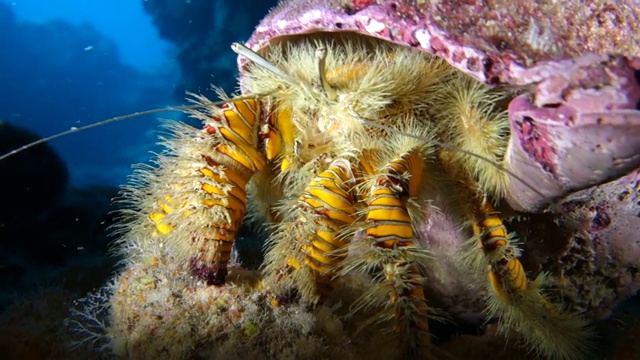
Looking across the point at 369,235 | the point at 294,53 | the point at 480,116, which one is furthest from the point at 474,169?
the point at 294,53

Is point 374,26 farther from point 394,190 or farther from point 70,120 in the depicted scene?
point 70,120

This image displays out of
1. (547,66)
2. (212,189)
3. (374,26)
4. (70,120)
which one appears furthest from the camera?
(70,120)

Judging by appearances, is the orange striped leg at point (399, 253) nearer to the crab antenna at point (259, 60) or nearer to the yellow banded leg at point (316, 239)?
the yellow banded leg at point (316, 239)

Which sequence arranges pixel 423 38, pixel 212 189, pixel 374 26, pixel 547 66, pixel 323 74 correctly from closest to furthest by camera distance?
pixel 547 66 < pixel 423 38 < pixel 374 26 < pixel 323 74 < pixel 212 189

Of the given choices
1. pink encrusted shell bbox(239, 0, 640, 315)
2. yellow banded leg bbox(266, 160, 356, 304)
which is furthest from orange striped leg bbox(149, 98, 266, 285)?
pink encrusted shell bbox(239, 0, 640, 315)

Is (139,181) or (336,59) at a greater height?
(336,59)

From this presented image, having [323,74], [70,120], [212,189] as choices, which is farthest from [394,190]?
[70,120]

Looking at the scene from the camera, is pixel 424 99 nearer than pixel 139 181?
Yes

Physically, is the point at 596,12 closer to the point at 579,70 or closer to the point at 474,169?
the point at 579,70
